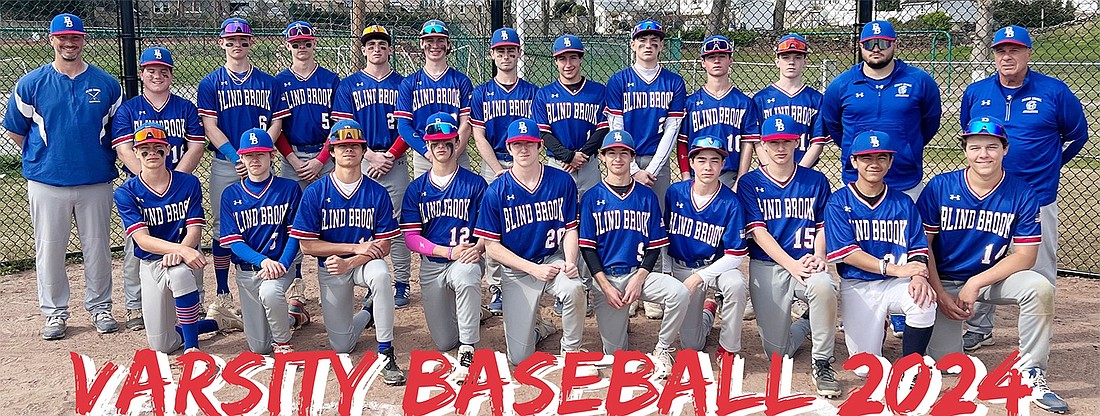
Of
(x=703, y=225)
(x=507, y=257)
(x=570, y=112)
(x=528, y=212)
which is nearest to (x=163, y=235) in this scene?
(x=507, y=257)

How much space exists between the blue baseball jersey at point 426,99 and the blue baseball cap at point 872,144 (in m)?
2.35

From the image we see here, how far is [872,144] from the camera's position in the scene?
14.5 ft

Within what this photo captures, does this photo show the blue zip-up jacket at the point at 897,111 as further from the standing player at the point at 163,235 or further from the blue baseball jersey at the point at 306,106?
the standing player at the point at 163,235

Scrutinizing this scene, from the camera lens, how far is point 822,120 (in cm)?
534

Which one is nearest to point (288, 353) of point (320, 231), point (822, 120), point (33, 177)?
point (320, 231)

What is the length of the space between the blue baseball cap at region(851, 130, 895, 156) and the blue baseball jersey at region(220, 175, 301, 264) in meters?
2.88

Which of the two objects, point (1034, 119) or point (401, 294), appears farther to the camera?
point (401, 294)

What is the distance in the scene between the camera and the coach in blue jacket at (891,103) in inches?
198

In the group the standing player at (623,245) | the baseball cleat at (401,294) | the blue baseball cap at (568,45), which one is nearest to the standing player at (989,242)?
the standing player at (623,245)

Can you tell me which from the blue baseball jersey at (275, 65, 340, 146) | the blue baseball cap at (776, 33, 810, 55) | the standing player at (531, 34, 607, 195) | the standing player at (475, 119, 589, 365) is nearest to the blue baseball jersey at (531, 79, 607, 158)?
the standing player at (531, 34, 607, 195)

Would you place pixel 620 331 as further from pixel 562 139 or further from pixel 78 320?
pixel 78 320

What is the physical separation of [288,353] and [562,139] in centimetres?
194

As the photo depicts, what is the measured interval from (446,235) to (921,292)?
2.35 metres

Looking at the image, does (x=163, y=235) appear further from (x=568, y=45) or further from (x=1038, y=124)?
(x=1038, y=124)
